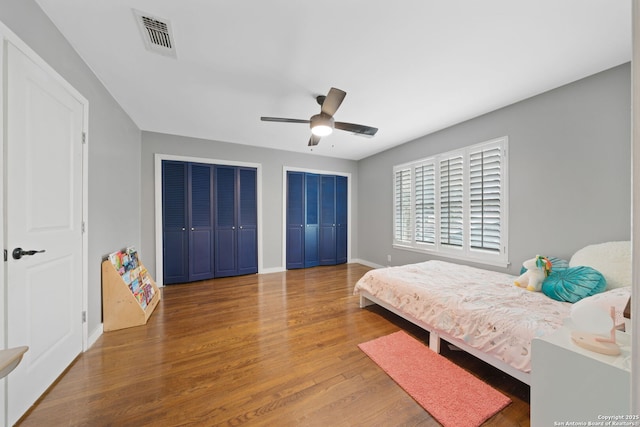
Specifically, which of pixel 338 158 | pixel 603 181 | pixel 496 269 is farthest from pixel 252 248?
pixel 603 181

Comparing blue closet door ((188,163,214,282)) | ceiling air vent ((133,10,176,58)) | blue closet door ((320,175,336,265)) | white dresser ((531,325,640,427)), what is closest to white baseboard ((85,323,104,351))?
blue closet door ((188,163,214,282))

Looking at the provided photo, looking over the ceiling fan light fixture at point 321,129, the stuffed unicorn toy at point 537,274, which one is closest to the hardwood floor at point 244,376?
the stuffed unicorn toy at point 537,274

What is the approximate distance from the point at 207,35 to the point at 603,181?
12.1 ft

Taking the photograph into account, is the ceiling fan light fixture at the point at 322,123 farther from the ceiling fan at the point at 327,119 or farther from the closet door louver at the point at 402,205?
the closet door louver at the point at 402,205

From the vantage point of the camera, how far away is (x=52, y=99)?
161cm

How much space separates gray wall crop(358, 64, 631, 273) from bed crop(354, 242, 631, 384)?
0.63 meters

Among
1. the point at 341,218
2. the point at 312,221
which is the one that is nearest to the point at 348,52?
the point at 312,221

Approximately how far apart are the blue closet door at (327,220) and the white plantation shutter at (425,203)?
1.87 meters

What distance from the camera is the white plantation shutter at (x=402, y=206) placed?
426cm

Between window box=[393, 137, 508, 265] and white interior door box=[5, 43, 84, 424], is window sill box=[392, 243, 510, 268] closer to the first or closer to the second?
window box=[393, 137, 508, 265]

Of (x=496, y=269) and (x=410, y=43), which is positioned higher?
(x=410, y=43)

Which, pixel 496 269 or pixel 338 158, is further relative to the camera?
pixel 338 158

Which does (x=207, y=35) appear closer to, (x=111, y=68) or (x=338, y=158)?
(x=111, y=68)

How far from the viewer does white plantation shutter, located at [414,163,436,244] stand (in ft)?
12.4
